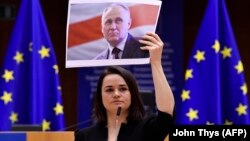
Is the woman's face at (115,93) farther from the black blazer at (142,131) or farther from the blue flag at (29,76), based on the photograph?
the blue flag at (29,76)

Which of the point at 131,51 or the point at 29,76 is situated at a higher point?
the point at 29,76

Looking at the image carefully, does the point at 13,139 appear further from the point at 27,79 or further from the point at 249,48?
the point at 249,48

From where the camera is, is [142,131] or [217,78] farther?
[217,78]

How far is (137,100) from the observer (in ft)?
6.81

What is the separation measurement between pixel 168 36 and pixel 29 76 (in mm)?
2065

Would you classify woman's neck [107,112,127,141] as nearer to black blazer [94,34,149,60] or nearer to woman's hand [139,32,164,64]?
woman's hand [139,32,164,64]

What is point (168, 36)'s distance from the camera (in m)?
6.04

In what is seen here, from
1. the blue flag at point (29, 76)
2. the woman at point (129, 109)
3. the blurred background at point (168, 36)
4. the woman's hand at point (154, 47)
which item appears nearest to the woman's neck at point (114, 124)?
the woman at point (129, 109)

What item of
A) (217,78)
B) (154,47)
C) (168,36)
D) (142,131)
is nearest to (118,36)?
(154,47)

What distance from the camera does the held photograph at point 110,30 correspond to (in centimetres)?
246

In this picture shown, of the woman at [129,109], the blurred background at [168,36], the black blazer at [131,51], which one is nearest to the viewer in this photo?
the woman at [129,109]

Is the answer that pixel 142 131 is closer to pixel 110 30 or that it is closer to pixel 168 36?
pixel 110 30

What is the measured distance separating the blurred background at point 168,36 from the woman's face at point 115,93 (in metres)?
3.96

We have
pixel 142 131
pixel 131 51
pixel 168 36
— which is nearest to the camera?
pixel 142 131
